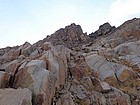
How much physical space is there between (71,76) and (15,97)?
11072 mm

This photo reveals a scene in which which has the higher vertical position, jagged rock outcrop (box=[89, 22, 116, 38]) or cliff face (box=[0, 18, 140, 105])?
jagged rock outcrop (box=[89, 22, 116, 38])

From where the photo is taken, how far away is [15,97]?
19828mm

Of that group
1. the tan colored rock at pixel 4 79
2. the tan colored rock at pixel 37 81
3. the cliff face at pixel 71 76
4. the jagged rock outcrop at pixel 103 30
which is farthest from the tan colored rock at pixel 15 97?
the jagged rock outcrop at pixel 103 30

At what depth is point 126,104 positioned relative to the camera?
28609 mm

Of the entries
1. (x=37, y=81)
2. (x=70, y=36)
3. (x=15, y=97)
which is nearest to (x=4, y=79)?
(x=37, y=81)

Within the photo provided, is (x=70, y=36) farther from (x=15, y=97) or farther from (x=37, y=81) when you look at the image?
(x=15, y=97)

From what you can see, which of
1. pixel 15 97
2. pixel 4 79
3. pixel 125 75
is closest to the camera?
pixel 15 97

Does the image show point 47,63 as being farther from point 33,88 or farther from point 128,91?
point 128,91

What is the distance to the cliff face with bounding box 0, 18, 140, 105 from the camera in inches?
859

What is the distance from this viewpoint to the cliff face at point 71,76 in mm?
21828

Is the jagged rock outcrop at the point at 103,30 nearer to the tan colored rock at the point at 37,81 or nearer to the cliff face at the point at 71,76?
the cliff face at the point at 71,76

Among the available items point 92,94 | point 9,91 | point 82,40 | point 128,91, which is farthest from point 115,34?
point 9,91

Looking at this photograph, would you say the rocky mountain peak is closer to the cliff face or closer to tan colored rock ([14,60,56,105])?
the cliff face

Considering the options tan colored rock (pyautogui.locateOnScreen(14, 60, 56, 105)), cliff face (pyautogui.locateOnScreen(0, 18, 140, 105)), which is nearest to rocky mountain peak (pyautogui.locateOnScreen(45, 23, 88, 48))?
cliff face (pyautogui.locateOnScreen(0, 18, 140, 105))
